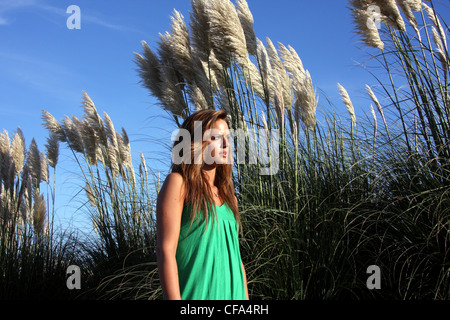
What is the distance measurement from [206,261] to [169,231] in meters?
0.20

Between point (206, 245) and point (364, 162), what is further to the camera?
point (364, 162)

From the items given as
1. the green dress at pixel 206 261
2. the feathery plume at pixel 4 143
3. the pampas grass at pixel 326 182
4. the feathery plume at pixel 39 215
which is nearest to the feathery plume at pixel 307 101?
the pampas grass at pixel 326 182

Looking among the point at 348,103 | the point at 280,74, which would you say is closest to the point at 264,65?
the point at 280,74

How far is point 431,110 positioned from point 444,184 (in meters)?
0.57

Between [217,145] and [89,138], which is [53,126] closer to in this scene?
[89,138]

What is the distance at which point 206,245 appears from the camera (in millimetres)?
1700

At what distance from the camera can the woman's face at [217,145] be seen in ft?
5.85

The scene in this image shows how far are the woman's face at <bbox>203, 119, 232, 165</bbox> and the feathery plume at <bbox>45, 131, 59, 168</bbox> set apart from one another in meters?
3.63

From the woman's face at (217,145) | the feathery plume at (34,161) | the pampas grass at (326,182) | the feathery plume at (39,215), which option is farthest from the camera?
the feathery plume at (34,161)

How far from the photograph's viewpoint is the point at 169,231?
1.58 metres

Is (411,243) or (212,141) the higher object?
(212,141)

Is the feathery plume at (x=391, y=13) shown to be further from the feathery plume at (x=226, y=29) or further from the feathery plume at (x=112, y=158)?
the feathery plume at (x=112, y=158)

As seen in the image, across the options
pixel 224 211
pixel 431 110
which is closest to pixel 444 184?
pixel 431 110
